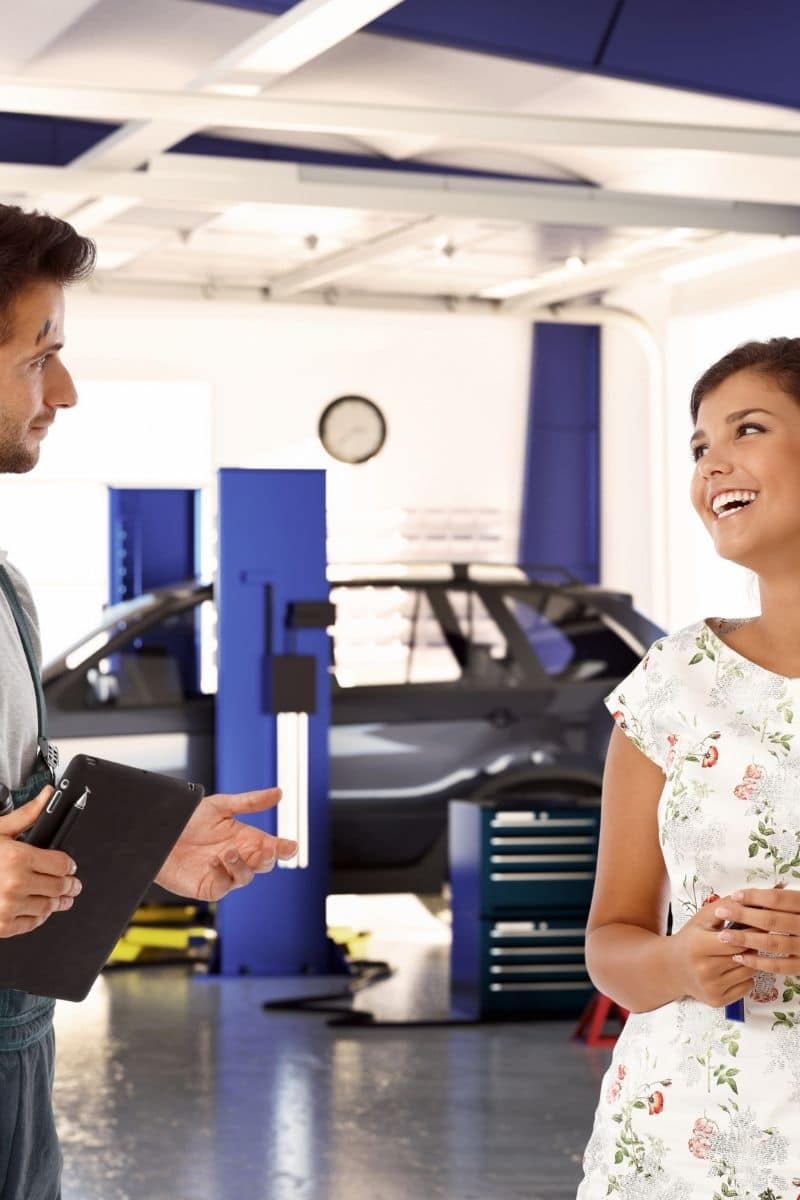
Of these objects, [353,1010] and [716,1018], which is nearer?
[716,1018]

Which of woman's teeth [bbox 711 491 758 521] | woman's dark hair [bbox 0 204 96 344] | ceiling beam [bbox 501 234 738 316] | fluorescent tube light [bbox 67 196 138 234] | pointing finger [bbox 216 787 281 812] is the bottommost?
pointing finger [bbox 216 787 281 812]

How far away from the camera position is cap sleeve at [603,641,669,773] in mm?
1970

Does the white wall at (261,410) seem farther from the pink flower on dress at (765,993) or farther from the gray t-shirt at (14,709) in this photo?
the pink flower on dress at (765,993)

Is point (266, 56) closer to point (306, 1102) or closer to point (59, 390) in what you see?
point (306, 1102)

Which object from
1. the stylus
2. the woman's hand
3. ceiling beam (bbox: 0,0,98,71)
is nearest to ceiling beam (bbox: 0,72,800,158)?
ceiling beam (bbox: 0,0,98,71)

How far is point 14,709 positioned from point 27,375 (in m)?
0.34

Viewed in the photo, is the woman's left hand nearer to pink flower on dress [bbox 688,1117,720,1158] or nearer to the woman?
the woman

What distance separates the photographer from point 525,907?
20.5 feet

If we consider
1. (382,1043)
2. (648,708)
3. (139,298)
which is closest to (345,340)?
(139,298)

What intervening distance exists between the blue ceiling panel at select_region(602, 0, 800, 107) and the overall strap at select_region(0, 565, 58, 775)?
16.7 feet

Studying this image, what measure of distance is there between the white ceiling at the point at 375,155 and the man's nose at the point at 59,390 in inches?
131

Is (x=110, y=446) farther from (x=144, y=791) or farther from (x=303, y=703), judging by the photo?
(x=144, y=791)

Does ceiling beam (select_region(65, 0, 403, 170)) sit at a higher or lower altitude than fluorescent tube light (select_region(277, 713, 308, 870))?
higher

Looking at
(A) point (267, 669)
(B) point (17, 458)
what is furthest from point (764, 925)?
(A) point (267, 669)
